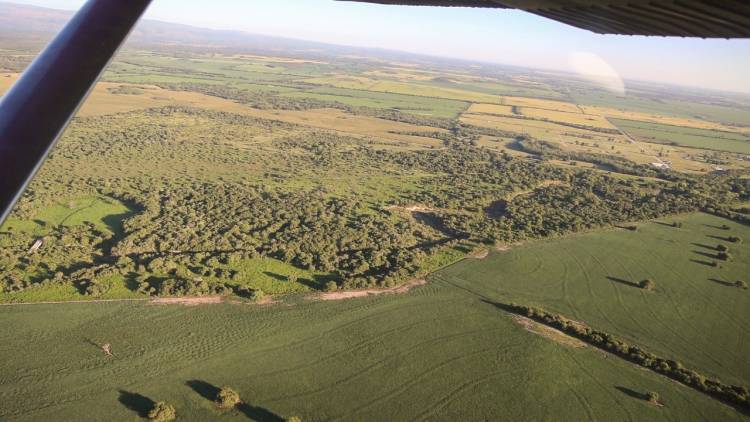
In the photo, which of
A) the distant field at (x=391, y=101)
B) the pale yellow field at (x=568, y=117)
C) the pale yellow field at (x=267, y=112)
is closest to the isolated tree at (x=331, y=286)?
the pale yellow field at (x=267, y=112)

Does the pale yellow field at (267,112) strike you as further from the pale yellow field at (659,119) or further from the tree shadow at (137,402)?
the pale yellow field at (659,119)

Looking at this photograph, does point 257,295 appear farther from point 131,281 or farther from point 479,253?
point 479,253

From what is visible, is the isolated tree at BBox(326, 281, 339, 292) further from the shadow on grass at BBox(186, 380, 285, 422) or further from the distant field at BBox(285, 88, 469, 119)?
the distant field at BBox(285, 88, 469, 119)

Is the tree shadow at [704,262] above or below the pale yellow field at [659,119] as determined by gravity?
below

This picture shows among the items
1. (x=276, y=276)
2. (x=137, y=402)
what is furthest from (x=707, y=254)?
(x=137, y=402)

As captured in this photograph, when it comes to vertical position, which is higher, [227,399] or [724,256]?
[724,256]

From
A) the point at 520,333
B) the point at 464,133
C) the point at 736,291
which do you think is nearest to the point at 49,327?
the point at 520,333
